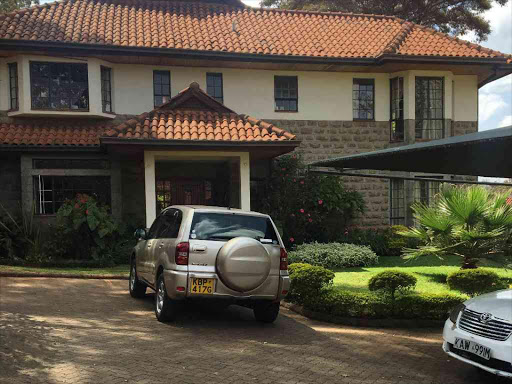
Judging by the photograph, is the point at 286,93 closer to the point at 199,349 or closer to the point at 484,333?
the point at 199,349

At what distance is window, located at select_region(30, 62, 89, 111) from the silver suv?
10.6 metres

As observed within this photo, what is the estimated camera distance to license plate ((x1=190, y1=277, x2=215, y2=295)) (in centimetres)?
783

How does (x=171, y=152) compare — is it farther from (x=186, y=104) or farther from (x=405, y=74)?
(x=405, y=74)

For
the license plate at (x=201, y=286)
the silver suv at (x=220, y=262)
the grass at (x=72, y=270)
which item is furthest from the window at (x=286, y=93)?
the license plate at (x=201, y=286)

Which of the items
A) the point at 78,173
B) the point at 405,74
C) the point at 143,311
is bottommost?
the point at 143,311

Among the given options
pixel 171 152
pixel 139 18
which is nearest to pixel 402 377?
pixel 171 152

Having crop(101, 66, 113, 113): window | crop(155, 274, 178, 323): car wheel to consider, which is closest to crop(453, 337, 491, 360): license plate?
crop(155, 274, 178, 323): car wheel

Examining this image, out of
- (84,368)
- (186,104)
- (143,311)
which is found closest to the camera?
(84,368)

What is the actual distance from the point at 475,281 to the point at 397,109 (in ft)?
38.1

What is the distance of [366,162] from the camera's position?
7816mm

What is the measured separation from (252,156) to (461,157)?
10782 millimetres

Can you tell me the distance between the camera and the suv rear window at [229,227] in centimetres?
819

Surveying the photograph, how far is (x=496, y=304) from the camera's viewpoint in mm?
6047

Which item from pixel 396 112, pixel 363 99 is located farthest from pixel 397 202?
pixel 363 99
